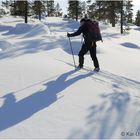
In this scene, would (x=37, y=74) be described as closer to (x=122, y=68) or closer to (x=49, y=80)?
(x=49, y=80)

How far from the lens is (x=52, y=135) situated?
17.1ft

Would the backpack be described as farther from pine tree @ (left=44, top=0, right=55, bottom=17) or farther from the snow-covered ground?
pine tree @ (left=44, top=0, right=55, bottom=17)

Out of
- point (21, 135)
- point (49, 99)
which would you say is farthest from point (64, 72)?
point (21, 135)

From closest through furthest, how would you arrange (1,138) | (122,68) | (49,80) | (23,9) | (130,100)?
(1,138) < (130,100) < (49,80) < (122,68) < (23,9)

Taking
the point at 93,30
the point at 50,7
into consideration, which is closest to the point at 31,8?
the point at 50,7

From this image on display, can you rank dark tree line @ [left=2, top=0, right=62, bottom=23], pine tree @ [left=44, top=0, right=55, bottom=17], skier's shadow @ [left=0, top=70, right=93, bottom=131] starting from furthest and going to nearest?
1. pine tree @ [left=44, top=0, right=55, bottom=17]
2. dark tree line @ [left=2, top=0, right=62, bottom=23]
3. skier's shadow @ [left=0, top=70, right=93, bottom=131]

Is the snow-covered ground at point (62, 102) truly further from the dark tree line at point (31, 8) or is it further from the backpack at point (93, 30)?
the dark tree line at point (31, 8)

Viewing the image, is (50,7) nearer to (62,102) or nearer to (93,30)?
(93,30)

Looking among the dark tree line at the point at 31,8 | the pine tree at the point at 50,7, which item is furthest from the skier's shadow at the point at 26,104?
the pine tree at the point at 50,7

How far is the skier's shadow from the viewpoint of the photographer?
5.78 meters

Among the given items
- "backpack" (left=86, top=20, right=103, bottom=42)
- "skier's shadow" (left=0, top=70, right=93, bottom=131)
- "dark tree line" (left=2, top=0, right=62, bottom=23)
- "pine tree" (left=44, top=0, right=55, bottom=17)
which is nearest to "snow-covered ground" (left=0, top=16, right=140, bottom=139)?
"skier's shadow" (left=0, top=70, right=93, bottom=131)

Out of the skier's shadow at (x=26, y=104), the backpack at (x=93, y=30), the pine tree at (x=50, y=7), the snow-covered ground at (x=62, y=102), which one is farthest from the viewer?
the pine tree at (x=50, y=7)

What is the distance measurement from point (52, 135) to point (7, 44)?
12235 mm

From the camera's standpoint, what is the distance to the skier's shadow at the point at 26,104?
5777 millimetres
